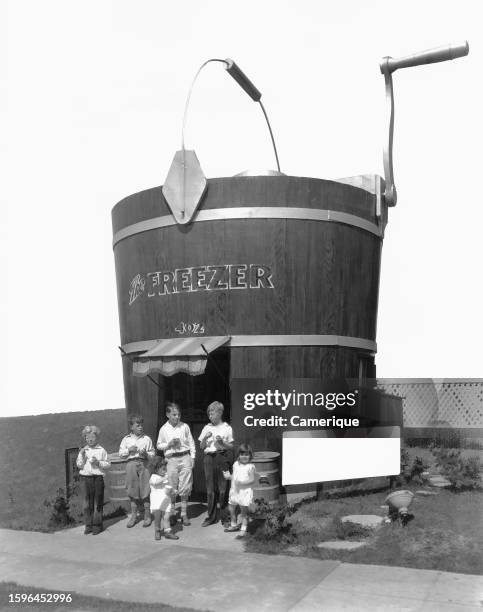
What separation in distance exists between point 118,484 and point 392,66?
7.21 metres

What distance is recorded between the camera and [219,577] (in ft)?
21.5

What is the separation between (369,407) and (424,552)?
11.7 ft

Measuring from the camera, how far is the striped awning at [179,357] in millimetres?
8914

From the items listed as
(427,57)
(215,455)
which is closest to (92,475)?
(215,455)

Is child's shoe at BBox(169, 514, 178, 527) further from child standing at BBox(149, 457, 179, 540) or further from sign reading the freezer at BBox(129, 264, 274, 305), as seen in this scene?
sign reading the freezer at BBox(129, 264, 274, 305)

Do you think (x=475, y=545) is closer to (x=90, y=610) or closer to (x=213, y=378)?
(x=90, y=610)

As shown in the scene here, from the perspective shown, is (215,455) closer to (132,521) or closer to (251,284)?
(132,521)

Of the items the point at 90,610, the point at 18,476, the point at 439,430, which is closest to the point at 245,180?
the point at 90,610

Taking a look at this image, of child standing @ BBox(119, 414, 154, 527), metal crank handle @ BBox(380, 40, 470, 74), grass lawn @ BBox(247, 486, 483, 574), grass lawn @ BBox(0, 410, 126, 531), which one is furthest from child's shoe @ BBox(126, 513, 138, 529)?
metal crank handle @ BBox(380, 40, 470, 74)

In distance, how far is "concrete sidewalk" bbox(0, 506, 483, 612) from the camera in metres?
5.77

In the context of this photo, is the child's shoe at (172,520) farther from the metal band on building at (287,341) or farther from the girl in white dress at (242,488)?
the metal band on building at (287,341)

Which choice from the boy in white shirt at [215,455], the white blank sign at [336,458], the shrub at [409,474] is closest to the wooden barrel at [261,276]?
the boy in white shirt at [215,455]

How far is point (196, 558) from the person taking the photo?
23.6 ft

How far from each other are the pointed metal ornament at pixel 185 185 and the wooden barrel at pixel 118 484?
11.5 ft
